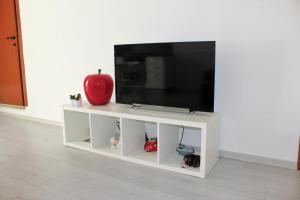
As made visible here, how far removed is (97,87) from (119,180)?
35.0 inches

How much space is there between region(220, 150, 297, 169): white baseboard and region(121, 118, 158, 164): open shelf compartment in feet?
2.02

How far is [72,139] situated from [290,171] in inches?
75.3

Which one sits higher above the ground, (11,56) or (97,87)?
(11,56)

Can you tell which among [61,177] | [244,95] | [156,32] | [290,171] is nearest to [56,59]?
[156,32]

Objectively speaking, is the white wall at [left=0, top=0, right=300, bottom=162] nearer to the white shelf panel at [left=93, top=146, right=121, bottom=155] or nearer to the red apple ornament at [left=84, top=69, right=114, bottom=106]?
the red apple ornament at [left=84, top=69, right=114, bottom=106]

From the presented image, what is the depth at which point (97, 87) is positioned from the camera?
233 cm

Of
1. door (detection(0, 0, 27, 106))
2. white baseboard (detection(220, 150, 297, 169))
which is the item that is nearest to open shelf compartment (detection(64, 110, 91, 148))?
white baseboard (detection(220, 150, 297, 169))

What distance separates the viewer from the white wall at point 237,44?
6.10 ft

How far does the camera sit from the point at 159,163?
6.53 ft

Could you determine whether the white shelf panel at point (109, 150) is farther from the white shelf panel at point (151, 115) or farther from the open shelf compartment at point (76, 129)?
the white shelf panel at point (151, 115)

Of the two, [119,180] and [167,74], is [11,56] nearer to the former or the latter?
[167,74]

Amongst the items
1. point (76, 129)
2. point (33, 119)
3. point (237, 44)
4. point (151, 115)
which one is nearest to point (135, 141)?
point (151, 115)

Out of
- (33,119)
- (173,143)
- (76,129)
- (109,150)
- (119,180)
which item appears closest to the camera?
(119,180)

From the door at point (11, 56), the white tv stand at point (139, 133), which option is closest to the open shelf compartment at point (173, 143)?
the white tv stand at point (139, 133)
